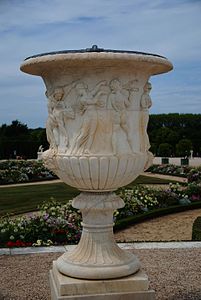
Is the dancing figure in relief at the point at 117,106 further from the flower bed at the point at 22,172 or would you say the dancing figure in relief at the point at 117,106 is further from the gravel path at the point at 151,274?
the flower bed at the point at 22,172

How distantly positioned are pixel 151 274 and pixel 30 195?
390 inches

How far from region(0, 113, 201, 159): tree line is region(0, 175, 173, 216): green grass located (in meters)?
16.2

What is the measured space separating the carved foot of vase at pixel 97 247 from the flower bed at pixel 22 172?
1577 centimetres

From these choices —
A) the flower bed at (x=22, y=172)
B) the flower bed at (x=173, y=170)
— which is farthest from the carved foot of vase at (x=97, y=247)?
the flower bed at (x=173, y=170)

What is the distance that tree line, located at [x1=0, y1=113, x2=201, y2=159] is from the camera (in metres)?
35.1

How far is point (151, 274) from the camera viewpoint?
6113mm

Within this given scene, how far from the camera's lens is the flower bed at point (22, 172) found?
20.5 m

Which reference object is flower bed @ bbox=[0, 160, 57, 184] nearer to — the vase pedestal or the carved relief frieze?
the vase pedestal

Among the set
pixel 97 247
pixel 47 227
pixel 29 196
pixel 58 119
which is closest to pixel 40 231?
pixel 47 227

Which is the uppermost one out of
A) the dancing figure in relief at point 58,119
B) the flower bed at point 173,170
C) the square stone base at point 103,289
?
the dancing figure in relief at point 58,119

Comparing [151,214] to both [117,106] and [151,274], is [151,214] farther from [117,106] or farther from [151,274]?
[117,106]

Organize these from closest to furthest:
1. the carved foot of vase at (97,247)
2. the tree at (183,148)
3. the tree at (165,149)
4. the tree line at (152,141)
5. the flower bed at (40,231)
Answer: the carved foot of vase at (97,247), the flower bed at (40,231), the tree line at (152,141), the tree at (183,148), the tree at (165,149)

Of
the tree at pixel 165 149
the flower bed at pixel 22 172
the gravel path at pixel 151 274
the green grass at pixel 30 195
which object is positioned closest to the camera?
the gravel path at pixel 151 274

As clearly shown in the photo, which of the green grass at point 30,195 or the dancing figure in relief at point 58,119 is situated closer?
the dancing figure in relief at point 58,119
